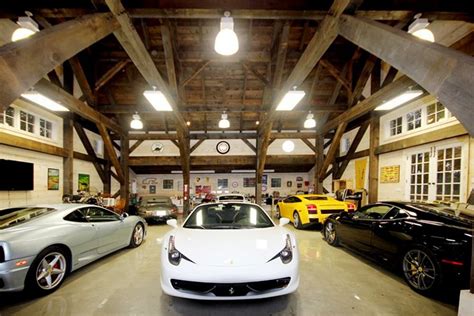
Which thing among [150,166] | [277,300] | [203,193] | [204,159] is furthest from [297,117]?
[277,300]

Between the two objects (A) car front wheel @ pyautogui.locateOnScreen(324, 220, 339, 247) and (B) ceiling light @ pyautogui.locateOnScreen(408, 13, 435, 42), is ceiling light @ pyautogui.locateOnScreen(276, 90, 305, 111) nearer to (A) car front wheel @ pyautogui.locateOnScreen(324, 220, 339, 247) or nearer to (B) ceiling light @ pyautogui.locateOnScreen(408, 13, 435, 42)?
(B) ceiling light @ pyautogui.locateOnScreen(408, 13, 435, 42)

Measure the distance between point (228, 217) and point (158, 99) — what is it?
12.1 feet

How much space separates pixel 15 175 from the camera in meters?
5.68

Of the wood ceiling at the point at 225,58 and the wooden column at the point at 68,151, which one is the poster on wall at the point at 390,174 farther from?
the wooden column at the point at 68,151

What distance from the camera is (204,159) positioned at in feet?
36.6

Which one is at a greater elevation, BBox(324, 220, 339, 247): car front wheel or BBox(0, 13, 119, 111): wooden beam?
BBox(0, 13, 119, 111): wooden beam

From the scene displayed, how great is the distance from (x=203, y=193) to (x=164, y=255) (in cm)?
1004

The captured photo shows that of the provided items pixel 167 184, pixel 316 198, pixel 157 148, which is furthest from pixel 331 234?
pixel 167 184

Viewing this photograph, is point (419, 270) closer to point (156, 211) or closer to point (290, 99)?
point (290, 99)

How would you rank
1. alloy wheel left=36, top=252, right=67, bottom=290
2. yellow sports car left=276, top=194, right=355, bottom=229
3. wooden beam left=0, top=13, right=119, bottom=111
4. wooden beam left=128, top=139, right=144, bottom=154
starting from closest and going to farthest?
wooden beam left=0, top=13, right=119, bottom=111, alloy wheel left=36, top=252, right=67, bottom=290, yellow sports car left=276, top=194, right=355, bottom=229, wooden beam left=128, top=139, right=144, bottom=154

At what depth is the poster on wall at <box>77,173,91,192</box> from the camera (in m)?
8.67

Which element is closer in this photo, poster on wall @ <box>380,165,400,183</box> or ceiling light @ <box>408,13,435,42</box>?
ceiling light @ <box>408,13,435,42</box>

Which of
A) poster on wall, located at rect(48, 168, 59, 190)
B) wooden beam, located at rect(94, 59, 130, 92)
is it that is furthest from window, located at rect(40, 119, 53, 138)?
wooden beam, located at rect(94, 59, 130, 92)

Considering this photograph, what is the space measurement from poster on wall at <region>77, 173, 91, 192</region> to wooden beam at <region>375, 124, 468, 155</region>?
11230 mm
